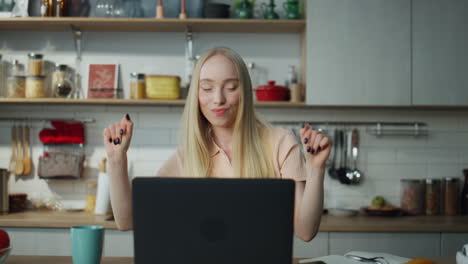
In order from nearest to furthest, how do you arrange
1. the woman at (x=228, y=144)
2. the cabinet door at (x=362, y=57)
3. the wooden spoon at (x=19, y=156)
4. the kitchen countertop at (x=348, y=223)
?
the woman at (x=228, y=144), the kitchen countertop at (x=348, y=223), the cabinet door at (x=362, y=57), the wooden spoon at (x=19, y=156)

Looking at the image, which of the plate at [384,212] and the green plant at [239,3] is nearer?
the plate at [384,212]

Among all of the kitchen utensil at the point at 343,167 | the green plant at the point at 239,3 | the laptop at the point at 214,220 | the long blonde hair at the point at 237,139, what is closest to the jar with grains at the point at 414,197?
the kitchen utensil at the point at 343,167

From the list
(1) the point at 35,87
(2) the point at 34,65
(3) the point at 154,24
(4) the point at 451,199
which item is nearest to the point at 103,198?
(1) the point at 35,87

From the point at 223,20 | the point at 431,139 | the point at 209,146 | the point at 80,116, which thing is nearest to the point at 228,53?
the point at 209,146

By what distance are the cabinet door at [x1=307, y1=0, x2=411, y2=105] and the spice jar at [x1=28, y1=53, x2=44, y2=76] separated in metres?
1.72

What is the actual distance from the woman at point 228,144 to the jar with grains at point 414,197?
1889 mm

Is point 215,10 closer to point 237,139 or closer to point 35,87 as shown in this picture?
point 35,87

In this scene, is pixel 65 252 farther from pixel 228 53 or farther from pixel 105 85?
pixel 228 53

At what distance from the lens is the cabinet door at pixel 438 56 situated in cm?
324

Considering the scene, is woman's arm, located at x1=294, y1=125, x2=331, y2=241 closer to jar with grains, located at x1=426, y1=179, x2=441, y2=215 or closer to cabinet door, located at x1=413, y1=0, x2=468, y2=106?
cabinet door, located at x1=413, y1=0, x2=468, y2=106

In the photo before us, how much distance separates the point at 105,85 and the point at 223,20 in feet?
2.96

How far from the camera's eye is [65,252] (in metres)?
2.99

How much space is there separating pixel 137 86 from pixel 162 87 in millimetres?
177

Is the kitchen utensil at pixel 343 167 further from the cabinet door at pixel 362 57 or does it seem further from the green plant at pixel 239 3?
the green plant at pixel 239 3
